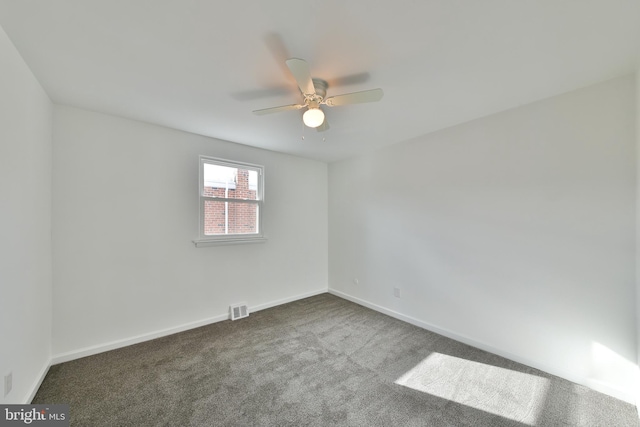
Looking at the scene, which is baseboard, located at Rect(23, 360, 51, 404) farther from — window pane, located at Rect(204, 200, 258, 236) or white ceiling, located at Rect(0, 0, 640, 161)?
white ceiling, located at Rect(0, 0, 640, 161)

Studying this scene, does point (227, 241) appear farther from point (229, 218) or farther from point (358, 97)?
point (358, 97)

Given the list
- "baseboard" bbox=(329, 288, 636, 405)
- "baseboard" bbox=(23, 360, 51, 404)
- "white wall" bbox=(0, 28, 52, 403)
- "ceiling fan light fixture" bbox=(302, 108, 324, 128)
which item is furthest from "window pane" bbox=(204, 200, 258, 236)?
"baseboard" bbox=(329, 288, 636, 405)

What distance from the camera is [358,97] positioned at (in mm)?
1729

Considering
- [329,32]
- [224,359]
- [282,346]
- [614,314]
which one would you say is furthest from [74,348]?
[614,314]

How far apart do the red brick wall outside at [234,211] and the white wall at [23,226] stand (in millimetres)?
1430

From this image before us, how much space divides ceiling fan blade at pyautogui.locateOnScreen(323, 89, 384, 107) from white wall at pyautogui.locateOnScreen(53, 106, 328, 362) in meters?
2.07

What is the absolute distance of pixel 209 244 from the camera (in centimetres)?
313

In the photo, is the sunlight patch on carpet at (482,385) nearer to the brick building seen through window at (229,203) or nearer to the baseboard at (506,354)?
the baseboard at (506,354)

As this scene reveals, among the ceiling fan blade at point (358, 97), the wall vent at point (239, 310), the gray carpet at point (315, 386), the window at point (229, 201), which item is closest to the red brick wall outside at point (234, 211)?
the window at point (229, 201)

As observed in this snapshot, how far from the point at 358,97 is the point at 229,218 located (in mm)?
2449

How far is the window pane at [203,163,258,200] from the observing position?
3.24 metres

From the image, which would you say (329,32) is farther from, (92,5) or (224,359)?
(224,359)

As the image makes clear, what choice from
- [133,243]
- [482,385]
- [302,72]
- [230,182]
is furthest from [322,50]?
[482,385]

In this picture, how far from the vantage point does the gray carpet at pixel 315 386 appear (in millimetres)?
1675
